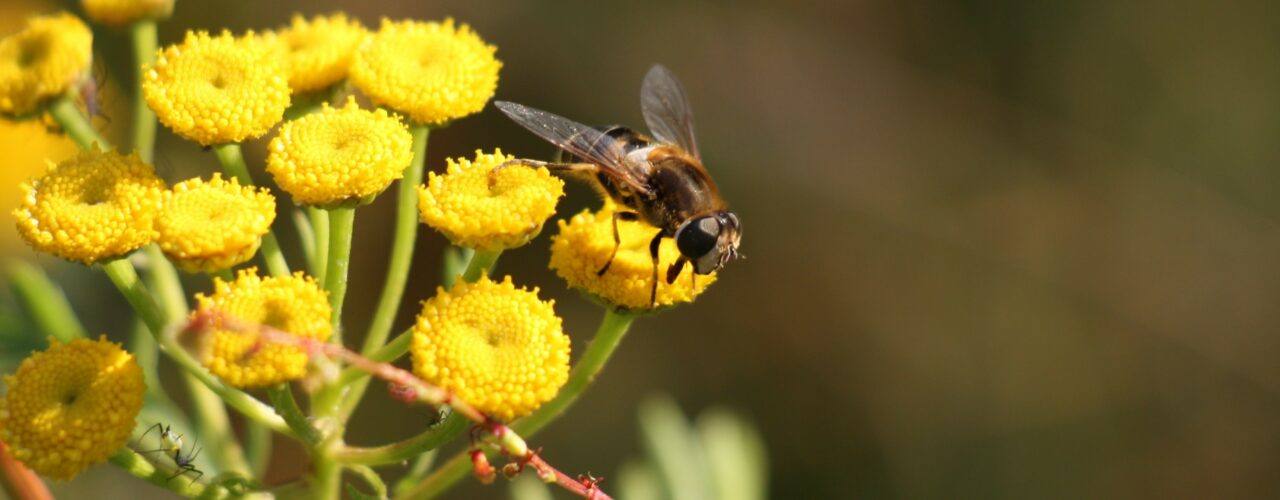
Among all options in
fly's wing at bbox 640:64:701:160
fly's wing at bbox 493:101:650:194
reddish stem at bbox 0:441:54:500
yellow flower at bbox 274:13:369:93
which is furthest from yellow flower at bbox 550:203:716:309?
reddish stem at bbox 0:441:54:500

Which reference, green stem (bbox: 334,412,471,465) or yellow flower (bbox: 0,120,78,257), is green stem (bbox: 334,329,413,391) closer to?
green stem (bbox: 334,412,471,465)

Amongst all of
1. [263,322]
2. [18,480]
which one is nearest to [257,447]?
[18,480]

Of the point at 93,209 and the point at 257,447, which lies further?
the point at 257,447

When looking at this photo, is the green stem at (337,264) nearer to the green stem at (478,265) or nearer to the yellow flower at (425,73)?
the green stem at (478,265)

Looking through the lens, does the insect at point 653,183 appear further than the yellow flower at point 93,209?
Yes

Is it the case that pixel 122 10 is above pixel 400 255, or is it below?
above

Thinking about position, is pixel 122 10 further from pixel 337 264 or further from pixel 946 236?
pixel 946 236

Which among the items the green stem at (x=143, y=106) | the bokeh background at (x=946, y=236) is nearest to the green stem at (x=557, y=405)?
the green stem at (x=143, y=106)
